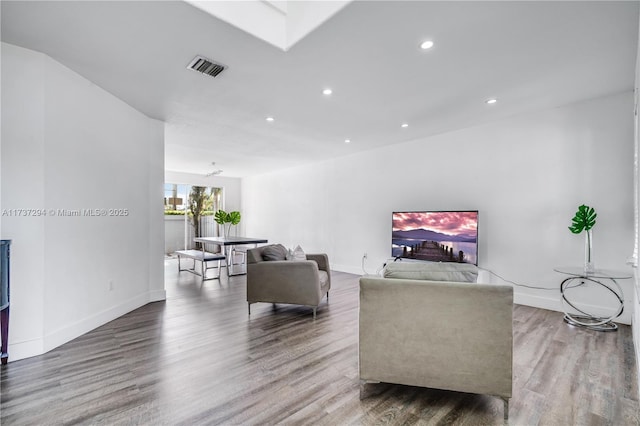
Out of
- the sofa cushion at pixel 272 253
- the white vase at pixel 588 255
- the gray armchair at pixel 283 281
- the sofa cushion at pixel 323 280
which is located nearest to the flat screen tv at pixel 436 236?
the white vase at pixel 588 255

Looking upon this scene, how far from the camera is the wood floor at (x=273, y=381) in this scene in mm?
1744

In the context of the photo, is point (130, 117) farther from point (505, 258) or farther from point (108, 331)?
point (505, 258)

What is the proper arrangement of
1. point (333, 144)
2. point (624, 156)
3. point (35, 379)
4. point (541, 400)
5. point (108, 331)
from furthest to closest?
point (333, 144) < point (624, 156) < point (108, 331) < point (35, 379) < point (541, 400)

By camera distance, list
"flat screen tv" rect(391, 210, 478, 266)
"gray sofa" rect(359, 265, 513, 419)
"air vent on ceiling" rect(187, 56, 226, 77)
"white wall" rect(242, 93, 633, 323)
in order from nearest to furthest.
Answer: "gray sofa" rect(359, 265, 513, 419)
"air vent on ceiling" rect(187, 56, 226, 77)
"white wall" rect(242, 93, 633, 323)
"flat screen tv" rect(391, 210, 478, 266)

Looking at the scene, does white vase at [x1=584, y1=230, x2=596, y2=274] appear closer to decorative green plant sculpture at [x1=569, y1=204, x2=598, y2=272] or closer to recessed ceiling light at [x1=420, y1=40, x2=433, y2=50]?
decorative green plant sculpture at [x1=569, y1=204, x2=598, y2=272]

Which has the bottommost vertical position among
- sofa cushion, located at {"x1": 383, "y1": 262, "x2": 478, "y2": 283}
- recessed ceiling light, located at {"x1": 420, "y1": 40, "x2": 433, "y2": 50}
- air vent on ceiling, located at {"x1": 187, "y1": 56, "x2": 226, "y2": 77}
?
sofa cushion, located at {"x1": 383, "y1": 262, "x2": 478, "y2": 283}

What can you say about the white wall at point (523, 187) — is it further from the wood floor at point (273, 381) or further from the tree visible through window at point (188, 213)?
the tree visible through window at point (188, 213)

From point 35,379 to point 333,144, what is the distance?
4795 mm

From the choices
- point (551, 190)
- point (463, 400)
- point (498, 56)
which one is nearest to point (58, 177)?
point (463, 400)

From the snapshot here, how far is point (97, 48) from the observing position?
2434mm

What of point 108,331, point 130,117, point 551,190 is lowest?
point 108,331

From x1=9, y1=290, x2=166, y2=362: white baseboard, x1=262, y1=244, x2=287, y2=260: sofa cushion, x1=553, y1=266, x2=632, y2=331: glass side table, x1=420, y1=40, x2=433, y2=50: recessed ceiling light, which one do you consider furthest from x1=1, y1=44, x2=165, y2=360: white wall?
x1=553, y1=266, x2=632, y2=331: glass side table

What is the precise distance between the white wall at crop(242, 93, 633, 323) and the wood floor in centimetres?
88

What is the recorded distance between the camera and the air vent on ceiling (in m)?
2.58
